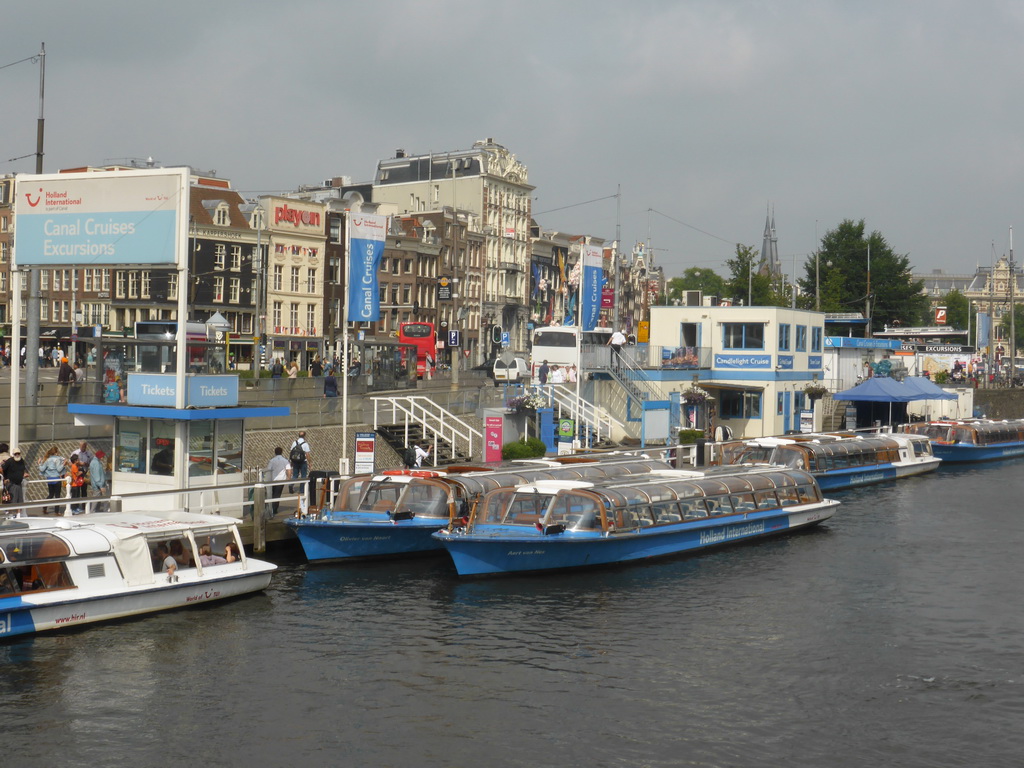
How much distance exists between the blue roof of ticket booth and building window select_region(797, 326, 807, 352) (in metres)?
40.5

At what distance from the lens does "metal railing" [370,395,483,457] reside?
47.6 m

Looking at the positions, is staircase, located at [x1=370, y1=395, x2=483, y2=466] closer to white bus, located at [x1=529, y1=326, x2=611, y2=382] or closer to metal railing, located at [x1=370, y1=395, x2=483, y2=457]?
metal railing, located at [x1=370, y1=395, x2=483, y2=457]

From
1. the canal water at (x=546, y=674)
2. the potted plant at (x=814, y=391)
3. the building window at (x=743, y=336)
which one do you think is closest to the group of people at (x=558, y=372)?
the building window at (x=743, y=336)

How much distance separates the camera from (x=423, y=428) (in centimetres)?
4803

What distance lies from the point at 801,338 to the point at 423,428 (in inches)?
1095

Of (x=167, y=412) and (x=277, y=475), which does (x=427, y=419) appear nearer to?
(x=277, y=475)

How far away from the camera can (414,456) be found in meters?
42.6

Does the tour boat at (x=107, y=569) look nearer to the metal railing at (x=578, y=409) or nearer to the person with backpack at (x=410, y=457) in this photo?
the person with backpack at (x=410, y=457)

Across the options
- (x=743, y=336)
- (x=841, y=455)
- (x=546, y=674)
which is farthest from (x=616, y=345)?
(x=546, y=674)

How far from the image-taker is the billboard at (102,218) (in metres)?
31.6

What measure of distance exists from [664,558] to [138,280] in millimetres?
62511

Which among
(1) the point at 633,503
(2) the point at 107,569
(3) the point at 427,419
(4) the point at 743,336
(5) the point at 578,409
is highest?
(4) the point at 743,336

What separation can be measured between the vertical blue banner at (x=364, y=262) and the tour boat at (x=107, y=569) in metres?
14.7

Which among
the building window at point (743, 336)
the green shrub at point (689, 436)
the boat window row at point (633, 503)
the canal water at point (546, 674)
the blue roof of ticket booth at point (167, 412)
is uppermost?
the building window at point (743, 336)
